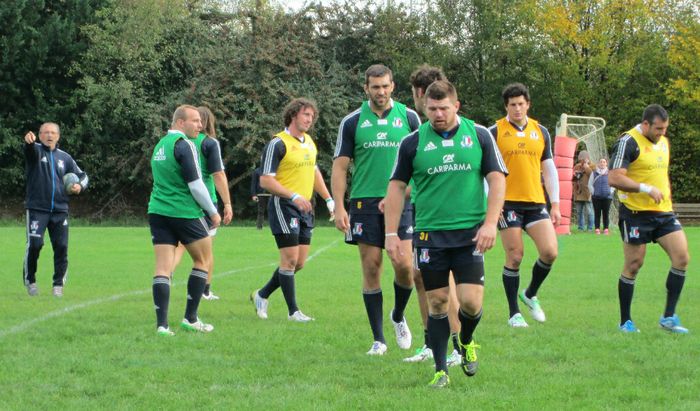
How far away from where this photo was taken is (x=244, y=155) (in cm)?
3709

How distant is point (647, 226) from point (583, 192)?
61.1 ft

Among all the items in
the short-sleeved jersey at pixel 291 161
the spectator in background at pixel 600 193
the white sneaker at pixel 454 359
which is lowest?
the white sneaker at pixel 454 359

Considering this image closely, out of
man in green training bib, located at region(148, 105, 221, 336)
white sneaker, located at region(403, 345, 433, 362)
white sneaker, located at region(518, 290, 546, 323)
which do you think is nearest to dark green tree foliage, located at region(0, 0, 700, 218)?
white sneaker, located at region(518, 290, 546, 323)

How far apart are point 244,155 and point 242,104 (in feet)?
6.54

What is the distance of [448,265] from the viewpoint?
6.34m

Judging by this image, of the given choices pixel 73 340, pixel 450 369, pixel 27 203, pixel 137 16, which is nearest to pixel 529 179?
pixel 450 369

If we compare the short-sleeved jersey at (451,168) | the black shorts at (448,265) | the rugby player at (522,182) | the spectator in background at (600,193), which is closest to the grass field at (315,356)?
the black shorts at (448,265)

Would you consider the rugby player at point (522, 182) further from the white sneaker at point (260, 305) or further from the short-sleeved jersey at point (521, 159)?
the white sneaker at point (260, 305)

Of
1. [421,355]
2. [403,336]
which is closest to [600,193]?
[403,336]

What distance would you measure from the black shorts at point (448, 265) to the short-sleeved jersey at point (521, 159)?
3015mm

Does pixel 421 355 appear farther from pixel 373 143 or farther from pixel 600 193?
pixel 600 193

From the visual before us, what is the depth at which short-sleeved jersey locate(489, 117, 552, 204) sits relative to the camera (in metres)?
9.17

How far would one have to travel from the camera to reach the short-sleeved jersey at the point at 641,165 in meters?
8.82

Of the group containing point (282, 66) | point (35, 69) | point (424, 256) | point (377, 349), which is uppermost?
point (282, 66)
